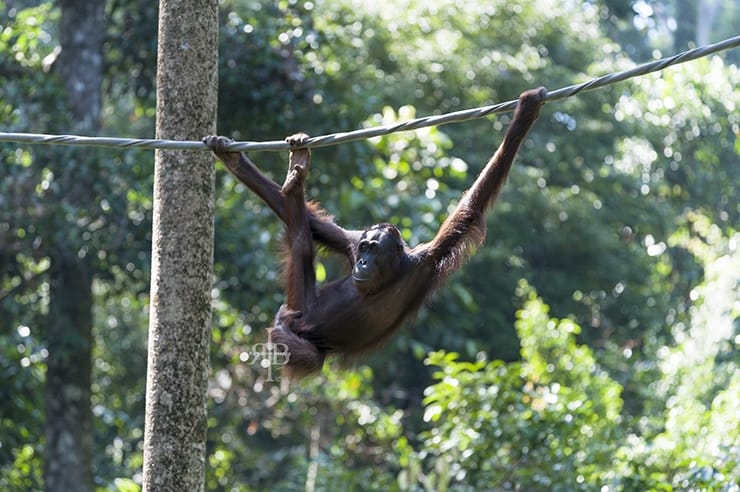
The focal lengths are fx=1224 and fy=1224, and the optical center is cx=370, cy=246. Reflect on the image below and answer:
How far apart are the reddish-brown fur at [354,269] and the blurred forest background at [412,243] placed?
0.45 metres

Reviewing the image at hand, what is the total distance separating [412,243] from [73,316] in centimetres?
266

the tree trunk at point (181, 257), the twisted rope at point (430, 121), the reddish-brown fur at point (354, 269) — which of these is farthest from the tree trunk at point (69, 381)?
the twisted rope at point (430, 121)

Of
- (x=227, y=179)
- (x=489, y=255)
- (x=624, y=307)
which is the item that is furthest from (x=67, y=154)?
(x=624, y=307)

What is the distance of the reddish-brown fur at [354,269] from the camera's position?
5012 mm

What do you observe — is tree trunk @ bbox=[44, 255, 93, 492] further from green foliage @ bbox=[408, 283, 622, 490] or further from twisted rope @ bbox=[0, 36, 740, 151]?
twisted rope @ bbox=[0, 36, 740, 151]

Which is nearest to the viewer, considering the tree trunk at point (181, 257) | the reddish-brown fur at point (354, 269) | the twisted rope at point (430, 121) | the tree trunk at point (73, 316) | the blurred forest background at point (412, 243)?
the twisted rope at point (430, 121)

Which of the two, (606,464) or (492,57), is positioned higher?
(492,57)

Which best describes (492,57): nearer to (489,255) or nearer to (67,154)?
(489,255)

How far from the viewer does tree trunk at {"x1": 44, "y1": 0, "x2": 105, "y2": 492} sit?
9180 millimetres

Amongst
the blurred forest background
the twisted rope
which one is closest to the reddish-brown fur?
the blurred forest background

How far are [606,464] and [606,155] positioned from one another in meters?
8.45

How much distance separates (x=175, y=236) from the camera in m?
4.48

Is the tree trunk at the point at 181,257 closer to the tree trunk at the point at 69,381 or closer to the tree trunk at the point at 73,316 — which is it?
the tree trunk at the point at 73,316

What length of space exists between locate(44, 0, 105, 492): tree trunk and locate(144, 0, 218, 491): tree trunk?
4530mm
